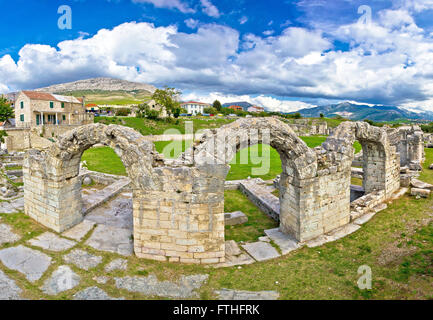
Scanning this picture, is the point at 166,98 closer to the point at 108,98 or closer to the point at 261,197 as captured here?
the point at 261,197

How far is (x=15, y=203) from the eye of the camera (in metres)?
11.1

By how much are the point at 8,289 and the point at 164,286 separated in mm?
3390

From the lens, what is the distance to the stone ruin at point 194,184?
22.4 ft

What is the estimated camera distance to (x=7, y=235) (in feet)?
27.3

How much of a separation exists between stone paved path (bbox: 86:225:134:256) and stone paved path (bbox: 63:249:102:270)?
1.41ft

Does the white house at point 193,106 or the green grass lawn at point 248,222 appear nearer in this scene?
the green grass lawn at point 248,222

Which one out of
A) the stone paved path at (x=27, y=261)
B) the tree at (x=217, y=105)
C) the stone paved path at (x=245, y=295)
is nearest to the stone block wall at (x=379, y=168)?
the stone paved path at (x=245, y=295)

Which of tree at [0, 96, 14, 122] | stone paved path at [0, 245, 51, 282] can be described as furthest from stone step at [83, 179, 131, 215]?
tree at [0, 96, 14, 122]

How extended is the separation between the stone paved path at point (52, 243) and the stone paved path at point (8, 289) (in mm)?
1594

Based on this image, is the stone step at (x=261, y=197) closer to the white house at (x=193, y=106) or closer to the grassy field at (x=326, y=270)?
the grassy field at (x=326, y=270)

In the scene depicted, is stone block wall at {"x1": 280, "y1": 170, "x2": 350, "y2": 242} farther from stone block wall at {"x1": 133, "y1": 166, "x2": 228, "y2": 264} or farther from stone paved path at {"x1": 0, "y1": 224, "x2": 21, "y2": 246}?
stone paved path at {"x1": 0, "y1": 224, "x2": 21, "y2": 246}

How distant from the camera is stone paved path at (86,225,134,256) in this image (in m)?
7.84

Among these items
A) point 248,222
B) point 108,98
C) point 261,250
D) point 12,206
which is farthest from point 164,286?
point 108,98
